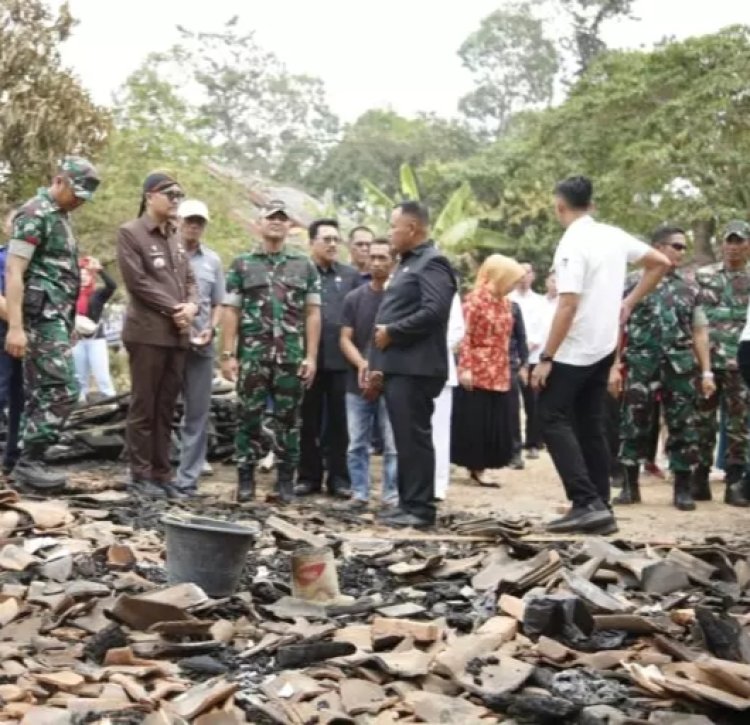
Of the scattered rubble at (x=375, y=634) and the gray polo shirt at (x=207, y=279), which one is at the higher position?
the gray polo shirt at (x=207, y=279)

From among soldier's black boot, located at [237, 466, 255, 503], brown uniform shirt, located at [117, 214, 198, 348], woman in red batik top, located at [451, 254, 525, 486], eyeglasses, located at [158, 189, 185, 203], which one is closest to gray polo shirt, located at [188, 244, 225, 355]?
brown uniform shirt, located at [117, 214, 198, 348]

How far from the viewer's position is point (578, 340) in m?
6.73

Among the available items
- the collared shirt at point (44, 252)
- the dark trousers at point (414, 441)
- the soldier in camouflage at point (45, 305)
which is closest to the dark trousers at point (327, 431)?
the dark trousers at point (414, 441)

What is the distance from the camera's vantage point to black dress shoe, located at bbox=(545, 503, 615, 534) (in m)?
6.58

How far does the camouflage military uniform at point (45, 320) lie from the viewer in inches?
274

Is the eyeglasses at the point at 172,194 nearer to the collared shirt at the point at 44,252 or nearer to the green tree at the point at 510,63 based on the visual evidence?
the collared shirt at the point at 44,252

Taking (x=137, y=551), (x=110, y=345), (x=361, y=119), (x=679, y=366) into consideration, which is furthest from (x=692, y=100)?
(x=361, y=119)

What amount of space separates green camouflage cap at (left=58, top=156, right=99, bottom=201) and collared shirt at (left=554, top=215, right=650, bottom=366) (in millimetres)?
2771

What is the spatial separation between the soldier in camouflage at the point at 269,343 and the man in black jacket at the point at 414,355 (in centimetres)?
101

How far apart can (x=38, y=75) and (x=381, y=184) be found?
3023 cm

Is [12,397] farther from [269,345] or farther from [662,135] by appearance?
[662,135]

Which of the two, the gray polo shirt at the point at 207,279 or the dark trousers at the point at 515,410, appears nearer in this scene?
the gray polo shirt at the point at 207,279

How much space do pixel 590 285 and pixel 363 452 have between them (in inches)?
90.0

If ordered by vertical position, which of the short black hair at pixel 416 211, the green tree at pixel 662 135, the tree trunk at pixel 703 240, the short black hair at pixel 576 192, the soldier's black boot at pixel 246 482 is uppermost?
the green tree at pixel 662 135
